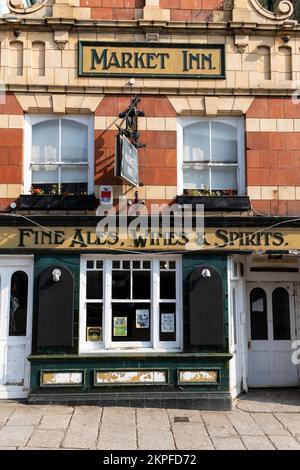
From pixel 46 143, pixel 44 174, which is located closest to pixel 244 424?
pixel 44 174

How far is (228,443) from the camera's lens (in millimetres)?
6680

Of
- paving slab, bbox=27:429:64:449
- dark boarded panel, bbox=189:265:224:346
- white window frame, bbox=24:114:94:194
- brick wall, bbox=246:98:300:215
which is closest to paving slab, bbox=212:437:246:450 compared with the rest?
dark boarded panel, bbox=189:265:224:346

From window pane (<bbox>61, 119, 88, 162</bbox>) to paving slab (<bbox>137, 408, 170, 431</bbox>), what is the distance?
5041 mm

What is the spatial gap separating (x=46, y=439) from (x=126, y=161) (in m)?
4.74

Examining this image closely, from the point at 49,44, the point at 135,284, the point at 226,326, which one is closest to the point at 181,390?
the point at 226,326

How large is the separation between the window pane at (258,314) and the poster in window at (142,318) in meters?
2.59

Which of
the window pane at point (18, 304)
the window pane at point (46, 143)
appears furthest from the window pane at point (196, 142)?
the window pane at point (18, 304)

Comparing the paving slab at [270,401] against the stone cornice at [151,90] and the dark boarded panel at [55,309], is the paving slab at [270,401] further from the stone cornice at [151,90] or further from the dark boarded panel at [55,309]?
the stone cornice at [151,90]

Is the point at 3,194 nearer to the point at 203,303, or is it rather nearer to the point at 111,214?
the point at 111,214

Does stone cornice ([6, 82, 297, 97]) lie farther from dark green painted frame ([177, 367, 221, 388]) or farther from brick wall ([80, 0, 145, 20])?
dark green painted frame ([177, 367, 221, 388])

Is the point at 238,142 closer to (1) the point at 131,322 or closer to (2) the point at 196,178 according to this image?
(2) the point at 196,178

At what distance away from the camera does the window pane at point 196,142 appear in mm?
9211

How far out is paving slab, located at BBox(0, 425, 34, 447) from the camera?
6516mm

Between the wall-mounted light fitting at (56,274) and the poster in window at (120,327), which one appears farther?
the poster in window at (120,327)
